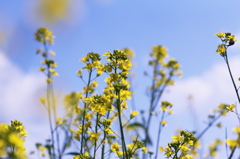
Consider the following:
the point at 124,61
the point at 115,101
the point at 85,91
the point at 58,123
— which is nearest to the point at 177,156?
the point at 115,101

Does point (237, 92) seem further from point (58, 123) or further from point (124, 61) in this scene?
point (58, 123)

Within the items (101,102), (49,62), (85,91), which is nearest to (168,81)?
(49,62)

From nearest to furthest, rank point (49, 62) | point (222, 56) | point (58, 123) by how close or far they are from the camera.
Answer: point (222, 56)
point (58, 123)
point (49, 62)

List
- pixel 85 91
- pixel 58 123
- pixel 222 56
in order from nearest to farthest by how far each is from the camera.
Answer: pixel 222 56 < pixel 85 91 < pixel 58 123

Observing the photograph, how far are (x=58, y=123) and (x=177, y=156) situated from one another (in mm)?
2799

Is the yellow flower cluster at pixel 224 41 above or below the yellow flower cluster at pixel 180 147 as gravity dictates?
above

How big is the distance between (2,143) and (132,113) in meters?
1.90

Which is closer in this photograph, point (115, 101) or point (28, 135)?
point (28, 135)

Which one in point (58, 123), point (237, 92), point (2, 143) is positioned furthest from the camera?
→ point (58, 123)

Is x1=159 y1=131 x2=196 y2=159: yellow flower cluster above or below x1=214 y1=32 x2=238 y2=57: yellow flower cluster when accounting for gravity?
below

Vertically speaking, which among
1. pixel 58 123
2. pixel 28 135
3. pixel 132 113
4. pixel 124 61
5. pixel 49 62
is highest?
pixel 49 62

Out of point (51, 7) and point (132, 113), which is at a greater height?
point (51, 7)

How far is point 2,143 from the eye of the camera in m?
0.96

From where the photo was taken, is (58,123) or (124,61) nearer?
(124,61)
